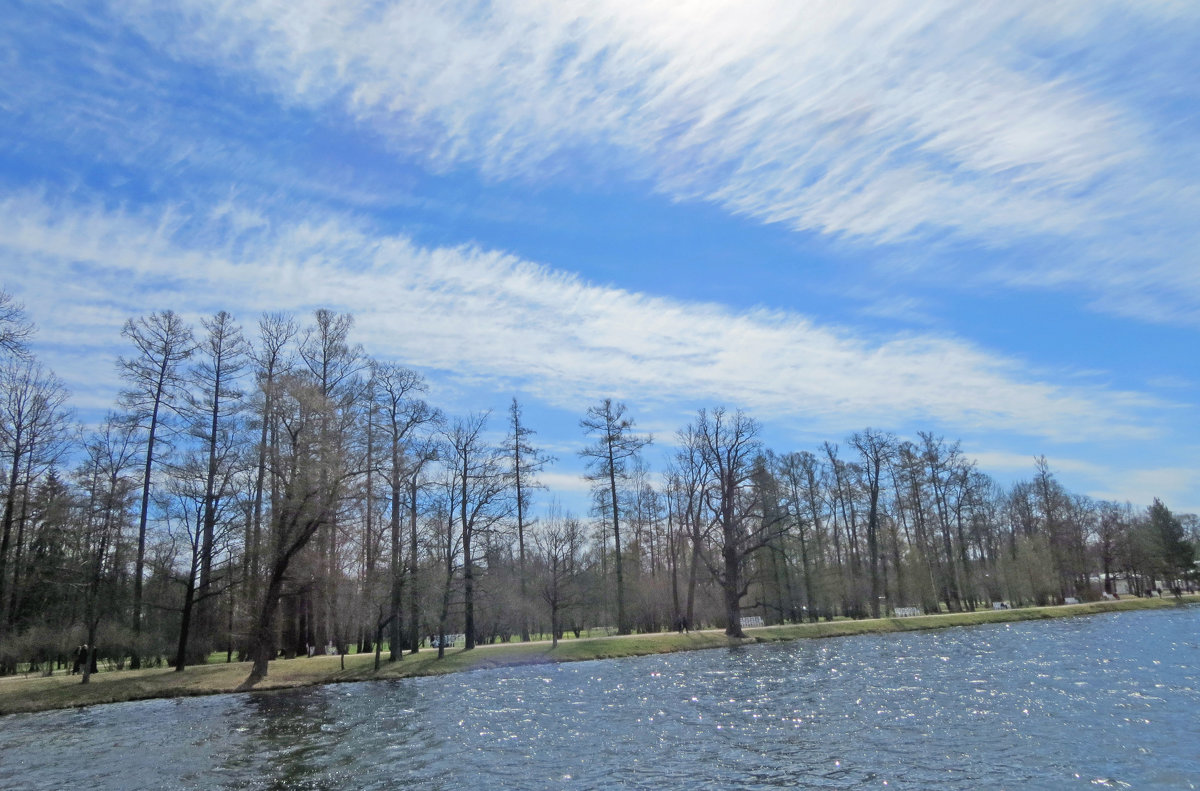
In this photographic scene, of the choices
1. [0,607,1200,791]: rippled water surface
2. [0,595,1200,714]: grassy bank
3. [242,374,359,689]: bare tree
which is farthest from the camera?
[242,374,359,689]: bare tree

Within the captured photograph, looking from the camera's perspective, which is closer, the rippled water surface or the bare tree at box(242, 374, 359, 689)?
the rippled water surface

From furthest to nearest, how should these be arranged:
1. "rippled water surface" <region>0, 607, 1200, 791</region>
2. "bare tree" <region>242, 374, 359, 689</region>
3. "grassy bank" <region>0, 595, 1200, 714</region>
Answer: "bare tree" <region>242, 374, 359, 689</region>, "grassy bank" <region>0, 595, 1200, 714</region>, "rippled water surface" <region>0, 607, 1200, 791</region>

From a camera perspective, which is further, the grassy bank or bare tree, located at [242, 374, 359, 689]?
bare tree, located at [242, 374, 359, 689]

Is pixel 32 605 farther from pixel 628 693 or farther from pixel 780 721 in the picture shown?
pixel 780 721

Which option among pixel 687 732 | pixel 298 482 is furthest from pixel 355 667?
pixel 687 732

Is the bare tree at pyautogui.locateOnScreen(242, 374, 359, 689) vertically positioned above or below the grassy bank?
above

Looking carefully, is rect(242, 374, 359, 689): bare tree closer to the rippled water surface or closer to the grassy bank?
the grassy bank

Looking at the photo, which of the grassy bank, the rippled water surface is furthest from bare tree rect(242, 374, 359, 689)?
the rippled water surface

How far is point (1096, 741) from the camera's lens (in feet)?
48.8

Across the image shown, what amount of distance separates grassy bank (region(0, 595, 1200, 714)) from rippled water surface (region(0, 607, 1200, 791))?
2.26m

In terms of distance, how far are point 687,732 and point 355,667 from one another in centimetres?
2392

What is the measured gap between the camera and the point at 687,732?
58.9 ft

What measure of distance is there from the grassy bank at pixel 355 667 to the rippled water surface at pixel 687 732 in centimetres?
226

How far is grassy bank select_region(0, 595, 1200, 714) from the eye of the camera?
98.6 ft
